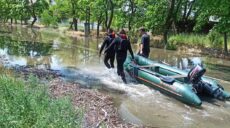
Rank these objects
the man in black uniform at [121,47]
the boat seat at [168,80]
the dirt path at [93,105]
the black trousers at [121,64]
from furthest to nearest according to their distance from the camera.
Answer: the black trousers at [121,64] → the man in black uniform at [121,47] → the boat seat at [168,80] → the dirt path at [93,105]

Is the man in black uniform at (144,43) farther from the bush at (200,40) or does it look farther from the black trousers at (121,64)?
the bush at (200,40)

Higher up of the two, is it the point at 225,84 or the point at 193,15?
the point at 193,15

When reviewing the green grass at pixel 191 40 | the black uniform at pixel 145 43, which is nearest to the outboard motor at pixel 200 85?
the black uniform at pixel 145 43

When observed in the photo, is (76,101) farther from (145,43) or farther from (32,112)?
(145,43)

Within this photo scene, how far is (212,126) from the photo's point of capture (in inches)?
340

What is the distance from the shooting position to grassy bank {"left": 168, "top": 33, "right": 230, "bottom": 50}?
24906 mm

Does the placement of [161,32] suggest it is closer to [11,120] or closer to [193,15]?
[193,15]

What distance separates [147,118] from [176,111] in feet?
3.70

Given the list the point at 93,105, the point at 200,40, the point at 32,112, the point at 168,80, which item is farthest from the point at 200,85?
the point at 200,40

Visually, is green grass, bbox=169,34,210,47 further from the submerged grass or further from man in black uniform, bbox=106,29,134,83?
man in black uniform, bbox=106,29,134,83

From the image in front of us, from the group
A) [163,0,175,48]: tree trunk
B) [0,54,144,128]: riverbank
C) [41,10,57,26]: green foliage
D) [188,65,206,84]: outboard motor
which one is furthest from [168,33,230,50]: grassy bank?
[41,10,57,26]: green foliage

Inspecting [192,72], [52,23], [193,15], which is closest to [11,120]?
[192,72]

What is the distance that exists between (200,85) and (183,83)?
1.64 feet

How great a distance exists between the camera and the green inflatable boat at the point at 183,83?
1041 cm
